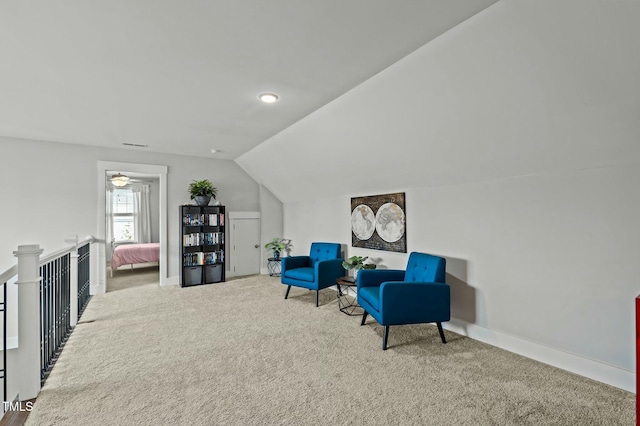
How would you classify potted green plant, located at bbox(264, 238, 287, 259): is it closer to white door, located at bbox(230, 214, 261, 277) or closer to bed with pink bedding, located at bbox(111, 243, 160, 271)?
white door, located at bbox(230, 214, 261, 277)

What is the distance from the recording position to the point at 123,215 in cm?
868

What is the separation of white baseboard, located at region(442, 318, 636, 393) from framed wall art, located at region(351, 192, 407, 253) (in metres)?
1.24

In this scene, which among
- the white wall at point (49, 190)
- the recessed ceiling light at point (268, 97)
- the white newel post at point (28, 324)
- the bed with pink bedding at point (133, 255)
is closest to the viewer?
the white newel post at point (28, 324)

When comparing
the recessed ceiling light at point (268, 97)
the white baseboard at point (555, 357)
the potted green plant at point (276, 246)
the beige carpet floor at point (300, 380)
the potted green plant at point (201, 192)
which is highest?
the recessed ceiling light at point (268, 97)

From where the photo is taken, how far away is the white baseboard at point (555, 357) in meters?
2.25

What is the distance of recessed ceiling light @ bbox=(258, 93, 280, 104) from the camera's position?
3055 millimetres

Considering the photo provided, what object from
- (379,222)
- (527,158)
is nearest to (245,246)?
(379,222)

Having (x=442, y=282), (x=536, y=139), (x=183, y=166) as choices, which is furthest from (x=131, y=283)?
(x=536, y=139)

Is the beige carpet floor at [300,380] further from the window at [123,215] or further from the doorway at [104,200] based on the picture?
the window at [123,215]

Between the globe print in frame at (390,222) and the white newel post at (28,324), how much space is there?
3.55m

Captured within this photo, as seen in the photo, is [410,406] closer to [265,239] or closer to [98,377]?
[98,377]

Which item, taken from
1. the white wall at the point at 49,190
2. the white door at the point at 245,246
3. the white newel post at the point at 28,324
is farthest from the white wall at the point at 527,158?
the white wall at the point at 49,190

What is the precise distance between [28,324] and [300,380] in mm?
1966
